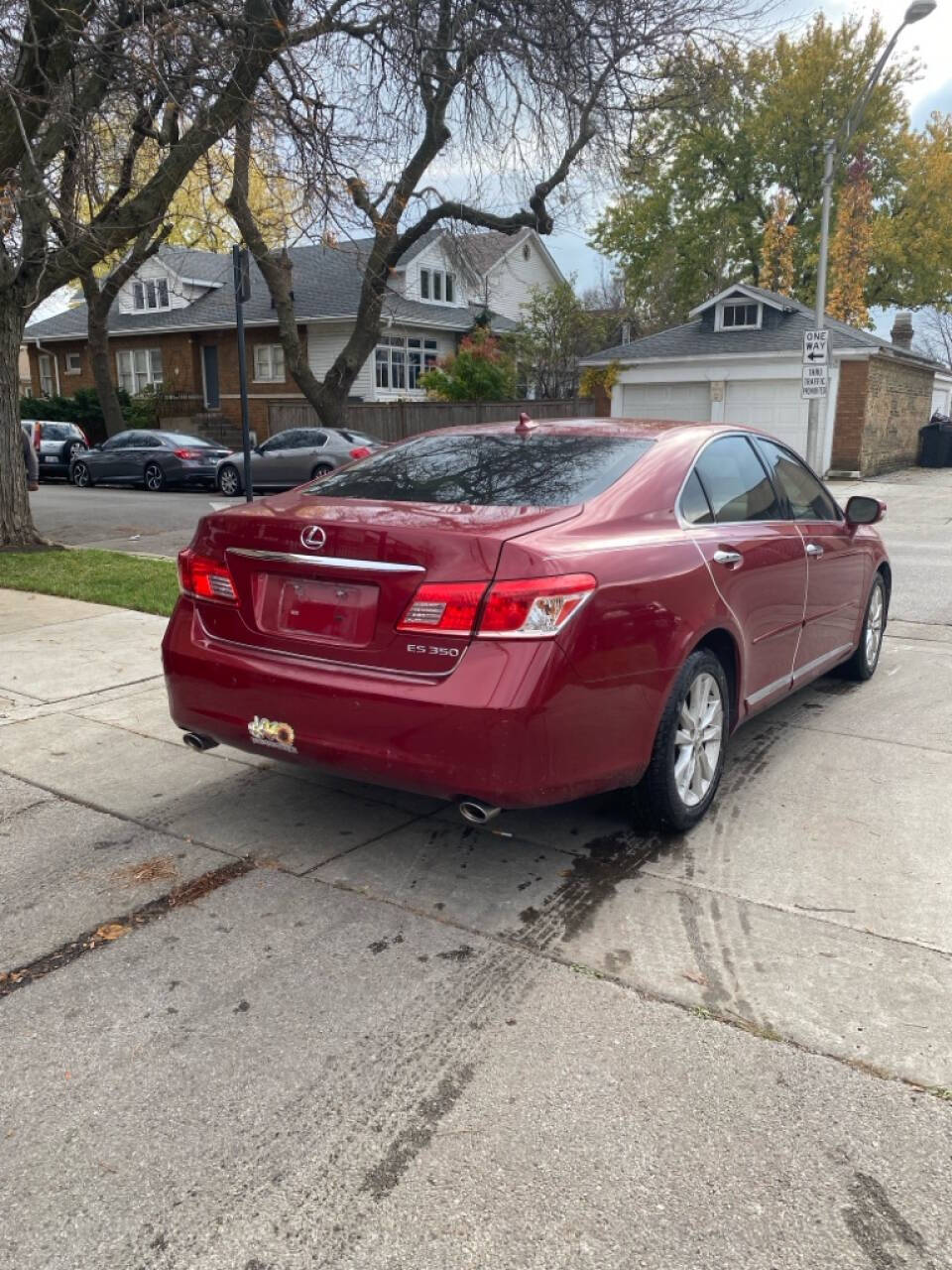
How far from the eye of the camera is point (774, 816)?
421cm

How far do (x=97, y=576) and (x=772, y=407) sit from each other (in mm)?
19191

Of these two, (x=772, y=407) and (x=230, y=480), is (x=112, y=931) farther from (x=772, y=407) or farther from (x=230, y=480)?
(x=772, y=407)

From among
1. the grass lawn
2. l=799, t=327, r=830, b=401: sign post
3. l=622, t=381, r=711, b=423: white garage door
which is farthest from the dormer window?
the grass lawn

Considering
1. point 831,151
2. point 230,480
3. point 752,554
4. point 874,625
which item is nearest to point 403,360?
point 230,480

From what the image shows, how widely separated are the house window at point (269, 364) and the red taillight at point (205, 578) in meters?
31.4

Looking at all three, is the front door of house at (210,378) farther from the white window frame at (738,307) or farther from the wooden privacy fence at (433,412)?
the white window frame at (738,307)

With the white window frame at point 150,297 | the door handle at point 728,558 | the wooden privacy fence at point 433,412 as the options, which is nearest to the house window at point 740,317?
the wooden privacy fence at point 433,412

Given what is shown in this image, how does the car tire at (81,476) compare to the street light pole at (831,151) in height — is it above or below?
below

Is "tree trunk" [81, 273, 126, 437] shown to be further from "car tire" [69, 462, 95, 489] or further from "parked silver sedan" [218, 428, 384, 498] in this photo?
"parked silver sedan" [218, 428, 384, 498]

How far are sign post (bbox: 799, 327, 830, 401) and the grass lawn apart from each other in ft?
36.2

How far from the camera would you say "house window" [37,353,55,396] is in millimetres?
41156

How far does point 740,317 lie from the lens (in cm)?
2627

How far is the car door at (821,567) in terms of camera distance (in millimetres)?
5023

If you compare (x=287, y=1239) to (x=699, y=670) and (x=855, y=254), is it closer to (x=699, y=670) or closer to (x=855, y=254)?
(x=699, y=670)
